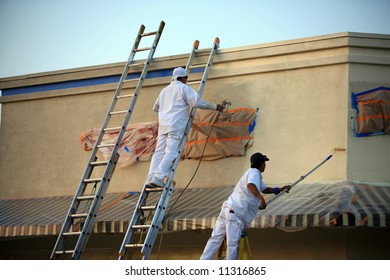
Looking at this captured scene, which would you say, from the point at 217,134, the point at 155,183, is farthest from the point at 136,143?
the point at 155,183

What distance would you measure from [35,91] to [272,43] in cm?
479

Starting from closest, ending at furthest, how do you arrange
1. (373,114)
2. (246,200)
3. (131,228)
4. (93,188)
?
(246,200) < (131,228) < (373,114) < (93,188)

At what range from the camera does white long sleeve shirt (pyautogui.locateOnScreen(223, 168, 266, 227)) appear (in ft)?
36.5

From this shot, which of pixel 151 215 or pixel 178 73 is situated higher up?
pixel 178 73

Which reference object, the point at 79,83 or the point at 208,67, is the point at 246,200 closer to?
the point at 208,67

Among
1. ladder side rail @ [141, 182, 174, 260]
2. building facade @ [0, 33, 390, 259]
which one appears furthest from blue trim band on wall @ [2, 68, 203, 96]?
ladder side rail @ [141, 182, 174, 260]

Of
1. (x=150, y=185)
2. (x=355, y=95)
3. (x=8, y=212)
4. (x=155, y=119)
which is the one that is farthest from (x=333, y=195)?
(x=8, y=212)

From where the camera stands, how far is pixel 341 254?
507 inches

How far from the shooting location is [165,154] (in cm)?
1245

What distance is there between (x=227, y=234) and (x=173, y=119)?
85.8 inches

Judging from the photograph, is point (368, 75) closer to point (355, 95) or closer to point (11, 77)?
point (355, 95)

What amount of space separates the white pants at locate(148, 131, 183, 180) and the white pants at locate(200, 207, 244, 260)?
4.30 feet

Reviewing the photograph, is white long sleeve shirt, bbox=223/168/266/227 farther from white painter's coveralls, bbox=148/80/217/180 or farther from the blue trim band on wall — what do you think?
the blue trim band on wall

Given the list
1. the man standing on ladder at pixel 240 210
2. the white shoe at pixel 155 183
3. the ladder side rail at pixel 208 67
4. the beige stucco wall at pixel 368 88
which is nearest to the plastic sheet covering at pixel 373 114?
the beige stucco wall at pixel 368 88
